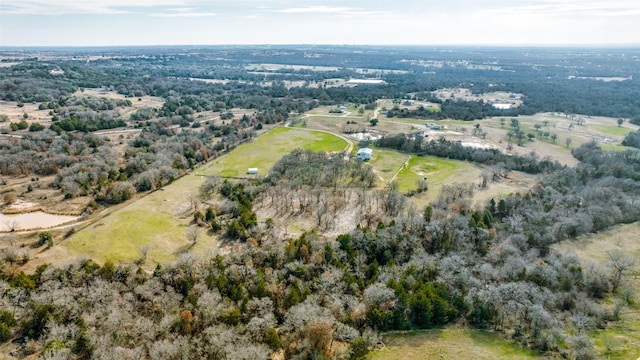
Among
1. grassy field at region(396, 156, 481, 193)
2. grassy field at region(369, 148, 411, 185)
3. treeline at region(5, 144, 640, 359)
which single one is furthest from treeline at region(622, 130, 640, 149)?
treeline at region(5, 144, 640, 359)

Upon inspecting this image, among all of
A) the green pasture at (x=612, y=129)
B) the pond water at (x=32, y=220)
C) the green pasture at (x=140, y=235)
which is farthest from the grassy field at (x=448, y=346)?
the green pasture at (x=612, y=129)

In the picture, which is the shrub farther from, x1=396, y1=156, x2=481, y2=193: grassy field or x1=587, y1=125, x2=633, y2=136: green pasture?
x1=587, y1=125, x2=633, y2=136: green pasture

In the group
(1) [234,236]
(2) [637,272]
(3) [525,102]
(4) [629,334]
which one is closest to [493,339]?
(4) [629,334]

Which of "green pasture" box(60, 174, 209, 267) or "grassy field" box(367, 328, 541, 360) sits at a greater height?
"green pasture" box(60, 174, 209, 267)

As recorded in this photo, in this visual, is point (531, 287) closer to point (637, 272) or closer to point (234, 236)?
point (637, 272)

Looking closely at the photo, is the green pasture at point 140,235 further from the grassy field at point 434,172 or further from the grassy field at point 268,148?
the grassy field at point 434,172
